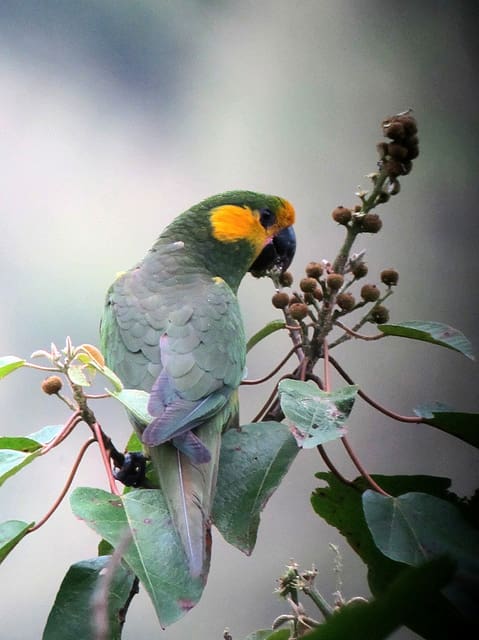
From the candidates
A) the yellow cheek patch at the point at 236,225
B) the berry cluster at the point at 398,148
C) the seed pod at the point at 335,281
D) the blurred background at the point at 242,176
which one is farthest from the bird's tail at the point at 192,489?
the blurred background at the point at 242,176

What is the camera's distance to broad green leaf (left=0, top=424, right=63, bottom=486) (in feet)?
2.28

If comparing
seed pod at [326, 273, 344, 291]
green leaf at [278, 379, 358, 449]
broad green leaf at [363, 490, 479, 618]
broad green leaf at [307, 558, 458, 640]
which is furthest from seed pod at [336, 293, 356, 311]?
broad green leaf at [307, 558, 458, 640]

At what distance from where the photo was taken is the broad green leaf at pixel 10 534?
2.19ft

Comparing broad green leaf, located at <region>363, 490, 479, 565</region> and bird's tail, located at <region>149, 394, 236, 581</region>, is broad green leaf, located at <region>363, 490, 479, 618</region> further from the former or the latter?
bird's tail, located at <region>149, 394, 236, 581</region>

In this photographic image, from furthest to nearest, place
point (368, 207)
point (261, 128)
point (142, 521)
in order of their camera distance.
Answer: point (261, 128) → point (368, 207) → point (142, 521)

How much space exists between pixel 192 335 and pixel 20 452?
0.27 m

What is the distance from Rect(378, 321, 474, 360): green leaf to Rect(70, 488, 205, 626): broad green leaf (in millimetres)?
336

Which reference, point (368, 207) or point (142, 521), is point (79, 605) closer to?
point (142, 521)

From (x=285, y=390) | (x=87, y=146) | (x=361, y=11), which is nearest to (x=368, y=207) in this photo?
(x=285, y=390)

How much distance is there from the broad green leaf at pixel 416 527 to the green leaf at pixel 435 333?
0.64 ft

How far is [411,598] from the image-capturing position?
246 mm

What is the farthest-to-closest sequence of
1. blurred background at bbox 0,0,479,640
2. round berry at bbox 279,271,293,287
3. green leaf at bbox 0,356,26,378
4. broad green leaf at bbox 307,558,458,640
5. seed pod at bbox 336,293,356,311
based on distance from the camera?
blurred background at bbox 0,0,479,640, round berry at bbox 279,271,293,287, seed pod at bbox 336,293,356,311, green leaf at bbox 0,356,26,378, broad green leaf at bbox 307,558,458,640

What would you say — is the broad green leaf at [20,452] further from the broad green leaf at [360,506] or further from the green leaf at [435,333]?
the green leaf at [435,333]

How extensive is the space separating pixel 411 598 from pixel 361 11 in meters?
2.23
